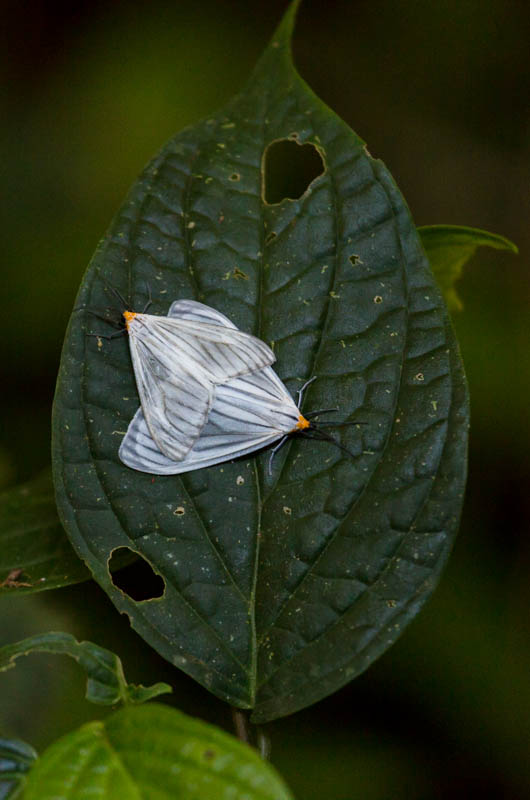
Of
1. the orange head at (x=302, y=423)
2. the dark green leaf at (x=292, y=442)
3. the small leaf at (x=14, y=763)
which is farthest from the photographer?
the orange head at (x=302, y=423)

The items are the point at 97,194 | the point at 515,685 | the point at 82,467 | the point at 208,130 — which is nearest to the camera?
the point at 82,467

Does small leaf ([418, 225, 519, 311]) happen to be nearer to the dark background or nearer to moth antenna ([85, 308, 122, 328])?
moth antenna ([85, 308, 122, 328])

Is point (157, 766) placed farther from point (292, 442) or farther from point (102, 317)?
point (102, 317)

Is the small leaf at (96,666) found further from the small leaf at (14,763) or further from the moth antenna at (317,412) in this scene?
the moth antenna at (317,412)

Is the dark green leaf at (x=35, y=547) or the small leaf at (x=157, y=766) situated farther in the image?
the dark green leaf at (x=35, y=547)

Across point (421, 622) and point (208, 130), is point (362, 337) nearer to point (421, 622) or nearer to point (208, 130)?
point (208, 130)

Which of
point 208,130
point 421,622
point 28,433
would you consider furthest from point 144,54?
point 421,622

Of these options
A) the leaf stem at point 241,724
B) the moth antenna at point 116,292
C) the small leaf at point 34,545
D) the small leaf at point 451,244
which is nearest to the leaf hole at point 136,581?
the small leaf at point 34,545
